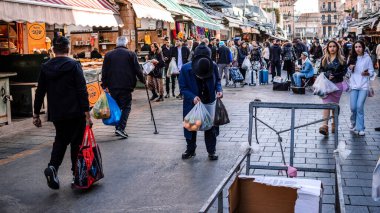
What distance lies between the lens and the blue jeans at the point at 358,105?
28.8ft

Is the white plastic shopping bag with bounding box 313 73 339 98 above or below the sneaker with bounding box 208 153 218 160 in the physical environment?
above

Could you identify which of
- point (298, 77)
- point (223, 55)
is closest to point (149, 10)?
point (223, 55)

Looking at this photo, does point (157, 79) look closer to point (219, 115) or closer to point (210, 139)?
point (210, 139)

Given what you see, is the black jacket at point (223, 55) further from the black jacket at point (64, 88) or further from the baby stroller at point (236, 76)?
the black jacket at point (64, 88)

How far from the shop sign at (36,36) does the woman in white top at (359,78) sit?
30.1 ft

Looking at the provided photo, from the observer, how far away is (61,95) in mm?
5766

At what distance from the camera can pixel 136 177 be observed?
6.35 m

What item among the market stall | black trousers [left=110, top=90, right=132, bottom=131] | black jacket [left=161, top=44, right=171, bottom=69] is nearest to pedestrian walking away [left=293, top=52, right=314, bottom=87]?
black jacket [left=161, top=44, right=171, bottom=69]

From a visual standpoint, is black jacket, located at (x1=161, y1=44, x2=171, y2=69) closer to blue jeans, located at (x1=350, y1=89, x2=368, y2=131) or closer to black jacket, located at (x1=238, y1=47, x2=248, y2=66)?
black jacket, located at (x1=238, y1=47, x2=248, y2=66)

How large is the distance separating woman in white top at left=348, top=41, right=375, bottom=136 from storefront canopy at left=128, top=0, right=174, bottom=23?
8408 mm

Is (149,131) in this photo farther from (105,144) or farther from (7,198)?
(7,198)

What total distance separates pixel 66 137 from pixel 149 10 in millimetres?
11582

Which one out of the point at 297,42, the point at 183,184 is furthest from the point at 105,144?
the point at 297,42

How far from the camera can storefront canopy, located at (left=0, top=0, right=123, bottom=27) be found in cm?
875
